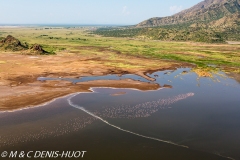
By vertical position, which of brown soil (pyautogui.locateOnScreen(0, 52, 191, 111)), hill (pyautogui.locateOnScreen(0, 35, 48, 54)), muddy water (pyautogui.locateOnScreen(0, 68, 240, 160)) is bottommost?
muddy water (pyautogui.locateOnScreen(0, 68, 240, 160))

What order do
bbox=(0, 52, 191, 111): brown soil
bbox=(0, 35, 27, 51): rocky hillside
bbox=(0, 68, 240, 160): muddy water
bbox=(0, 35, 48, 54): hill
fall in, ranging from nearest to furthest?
bbox=(0, 68, 240, 160): muddy water, bbox=(0, 52, 191, 111): brown soil, bbox=(0, 35, 48, 54): hill, bbox=(0, 35, 27, 51): rocky hillside

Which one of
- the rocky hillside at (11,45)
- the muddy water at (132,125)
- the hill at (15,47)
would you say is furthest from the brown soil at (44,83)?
the rocky hillside at (11,45)

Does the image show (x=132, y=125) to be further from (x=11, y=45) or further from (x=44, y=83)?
(x=11, y=45)

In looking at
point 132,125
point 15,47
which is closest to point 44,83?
point 132,125

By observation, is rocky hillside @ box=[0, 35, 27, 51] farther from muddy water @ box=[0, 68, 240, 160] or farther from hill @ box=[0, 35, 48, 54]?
muddy water @ box=[0, 68, 240, 160]

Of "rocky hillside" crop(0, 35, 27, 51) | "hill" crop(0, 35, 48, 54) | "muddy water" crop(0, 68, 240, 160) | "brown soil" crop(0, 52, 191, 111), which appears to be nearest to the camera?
"muddy water" crop(0, 68, 240, 160)

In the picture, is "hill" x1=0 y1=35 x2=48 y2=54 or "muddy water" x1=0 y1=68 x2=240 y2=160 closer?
"muddy water" x1=0 y1=68 x2=240 y2=160

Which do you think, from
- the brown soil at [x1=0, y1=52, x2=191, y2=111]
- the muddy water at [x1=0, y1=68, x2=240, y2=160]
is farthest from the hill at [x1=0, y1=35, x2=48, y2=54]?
the muddy water at [x1=0, y1=68, x2=240, y2=160]

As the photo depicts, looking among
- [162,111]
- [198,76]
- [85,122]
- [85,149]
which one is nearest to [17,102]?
[85,122]

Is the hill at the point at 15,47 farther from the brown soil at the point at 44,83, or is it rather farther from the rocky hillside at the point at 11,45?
the brown soil at the point at 44,83

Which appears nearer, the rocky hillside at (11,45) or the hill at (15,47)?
the hill at (15,47)
